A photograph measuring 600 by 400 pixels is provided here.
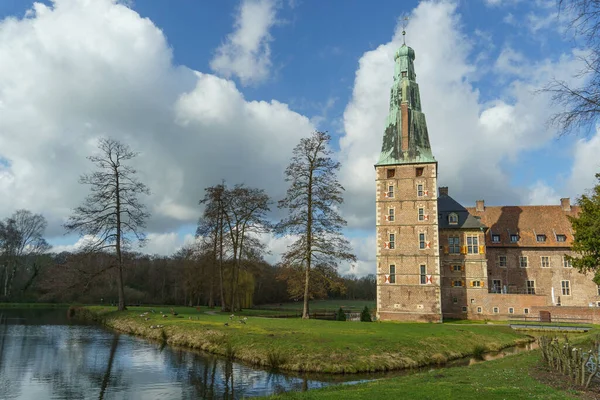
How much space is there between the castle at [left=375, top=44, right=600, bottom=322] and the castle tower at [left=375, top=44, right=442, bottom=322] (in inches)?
3.6

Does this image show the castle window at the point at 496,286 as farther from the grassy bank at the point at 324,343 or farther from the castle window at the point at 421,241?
the grassy bank at the point at 324,343

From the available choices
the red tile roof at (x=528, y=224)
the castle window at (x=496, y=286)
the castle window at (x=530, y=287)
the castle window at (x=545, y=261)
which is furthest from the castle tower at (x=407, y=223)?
the castle window at (x=545, y=261)

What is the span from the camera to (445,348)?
2327 cm

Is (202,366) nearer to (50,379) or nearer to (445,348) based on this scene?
(50,379)

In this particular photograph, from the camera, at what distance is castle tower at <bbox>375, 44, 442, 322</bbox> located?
39531mm

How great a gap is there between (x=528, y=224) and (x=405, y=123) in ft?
66.8

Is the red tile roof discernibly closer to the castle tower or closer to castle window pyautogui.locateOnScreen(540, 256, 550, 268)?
castle window pyautogui.locateOnScreen(540, 256, 550, 268)

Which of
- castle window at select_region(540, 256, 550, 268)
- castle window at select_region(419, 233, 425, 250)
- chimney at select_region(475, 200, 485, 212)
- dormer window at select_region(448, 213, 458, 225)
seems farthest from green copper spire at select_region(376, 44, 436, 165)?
castle window at select_region(540, 256, 550, 268)

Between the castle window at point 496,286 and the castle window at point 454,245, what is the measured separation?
25.6 ft

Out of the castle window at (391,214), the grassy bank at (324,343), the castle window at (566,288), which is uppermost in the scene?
the castle window at (391,214)

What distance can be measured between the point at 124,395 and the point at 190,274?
40.0 meters

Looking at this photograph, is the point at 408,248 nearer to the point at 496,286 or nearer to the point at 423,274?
the point at 423,274

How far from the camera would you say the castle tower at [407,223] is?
3953 cm

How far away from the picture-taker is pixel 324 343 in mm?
19984
